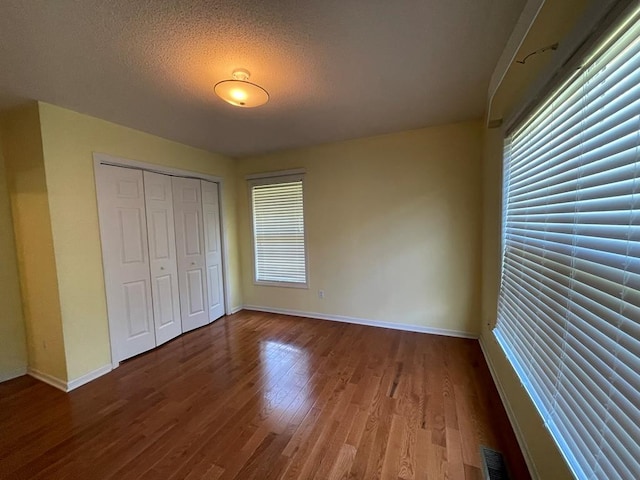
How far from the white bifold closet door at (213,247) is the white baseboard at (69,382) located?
1.41 m

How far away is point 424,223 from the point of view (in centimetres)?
322

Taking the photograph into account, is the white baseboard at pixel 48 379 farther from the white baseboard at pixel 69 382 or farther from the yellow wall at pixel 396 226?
the yellow wall at pixel 396 226

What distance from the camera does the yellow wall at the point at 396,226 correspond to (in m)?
3.05

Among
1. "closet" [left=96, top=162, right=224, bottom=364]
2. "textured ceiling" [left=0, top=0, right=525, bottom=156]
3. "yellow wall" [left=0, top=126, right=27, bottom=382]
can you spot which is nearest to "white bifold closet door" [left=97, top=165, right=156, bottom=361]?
"closet" [left=96, top=162, right=224, bottom=364]

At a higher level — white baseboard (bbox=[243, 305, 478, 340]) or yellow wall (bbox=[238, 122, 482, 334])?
yellow wall (bbox=[238, 122, 482, 334])

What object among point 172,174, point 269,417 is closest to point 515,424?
point 269,417

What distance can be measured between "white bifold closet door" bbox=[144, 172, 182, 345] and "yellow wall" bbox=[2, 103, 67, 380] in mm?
848

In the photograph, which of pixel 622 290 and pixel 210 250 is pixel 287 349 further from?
pixel 622 290

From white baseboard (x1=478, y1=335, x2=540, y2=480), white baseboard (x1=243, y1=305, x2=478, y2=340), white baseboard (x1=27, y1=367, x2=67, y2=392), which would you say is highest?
white baseboard (x1=478, y1=335, x2=540, y2=480)

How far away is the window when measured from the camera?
3957mm

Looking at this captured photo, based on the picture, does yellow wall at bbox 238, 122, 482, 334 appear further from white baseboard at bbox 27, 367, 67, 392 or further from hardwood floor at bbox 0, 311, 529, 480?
white baseboard at bbox 27, 367, 67, 392

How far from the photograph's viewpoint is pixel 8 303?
2527 millimetres

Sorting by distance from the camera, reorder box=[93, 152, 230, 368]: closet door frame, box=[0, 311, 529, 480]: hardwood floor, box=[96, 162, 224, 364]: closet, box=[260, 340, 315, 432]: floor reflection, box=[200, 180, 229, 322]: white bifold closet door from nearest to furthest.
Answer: box=[0, 311, 529, 480]: hardwood floor < box=[260, 340, 315, 432]: floor reflection < box=[93, 152, 230, 368]: closet door frame < box=[96, 162, 224, 364]: closet < box=[200, 180, 229, 322]: white bifold closet door

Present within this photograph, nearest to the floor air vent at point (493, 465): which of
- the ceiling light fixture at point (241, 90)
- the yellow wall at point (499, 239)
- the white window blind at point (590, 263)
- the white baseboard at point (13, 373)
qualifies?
the yellow wall at point (499, 239)
